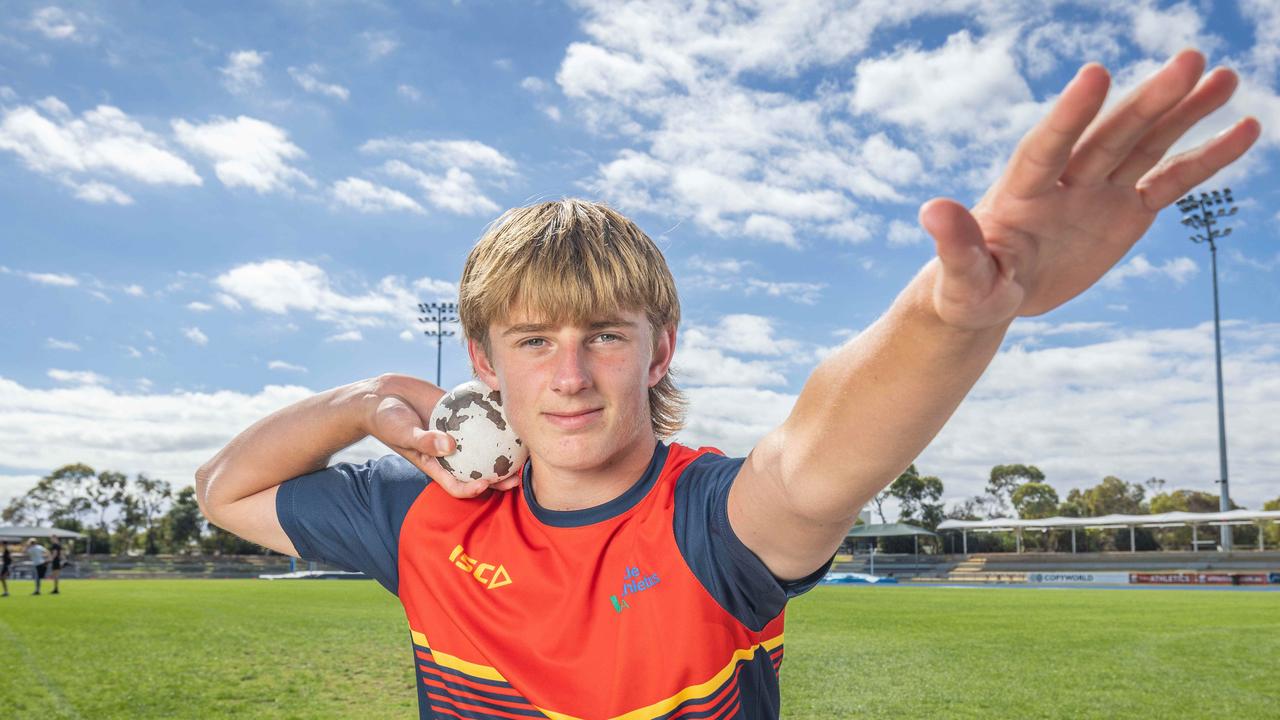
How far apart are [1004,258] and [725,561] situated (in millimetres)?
1037

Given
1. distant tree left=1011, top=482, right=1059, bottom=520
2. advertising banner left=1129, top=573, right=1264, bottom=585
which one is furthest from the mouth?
distant tree left=1011, top=482, right=1059, bottom=520

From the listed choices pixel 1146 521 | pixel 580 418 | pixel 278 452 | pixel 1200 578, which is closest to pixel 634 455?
pixel 580 418

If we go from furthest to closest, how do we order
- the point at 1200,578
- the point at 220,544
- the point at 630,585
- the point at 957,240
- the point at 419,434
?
the point at 220,544 < the point at 1200,578 < the point at 419,434 < the point at 630,585 < the point at 957,240

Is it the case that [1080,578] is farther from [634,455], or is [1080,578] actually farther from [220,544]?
[220,544]

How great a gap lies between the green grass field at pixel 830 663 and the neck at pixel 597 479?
20.4 feet

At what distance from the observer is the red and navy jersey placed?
7.35ft

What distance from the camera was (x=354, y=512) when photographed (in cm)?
300

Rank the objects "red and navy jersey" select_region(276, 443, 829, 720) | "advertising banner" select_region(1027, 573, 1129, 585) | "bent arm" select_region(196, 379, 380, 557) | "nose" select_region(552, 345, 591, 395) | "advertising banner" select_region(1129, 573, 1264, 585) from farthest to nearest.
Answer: "advertising banner" select_region(1027, 573, 1129, 585)
"advertising banner" select_region(1129, 573, 1264, 585)
"bent arm" select_region(196, 379, 380, 557)
"nose" select_region(552, 345, 591, 395)
"red and navy jersey" select_region(276, 443, 829, 720)

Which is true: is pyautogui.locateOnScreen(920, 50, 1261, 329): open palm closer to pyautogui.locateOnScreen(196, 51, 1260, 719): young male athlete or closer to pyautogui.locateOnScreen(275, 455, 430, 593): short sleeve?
pyautogui.locateOnScreen(196, 51, 1260, 719): young male athlete

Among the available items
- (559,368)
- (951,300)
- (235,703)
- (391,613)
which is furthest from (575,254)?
(391,613)

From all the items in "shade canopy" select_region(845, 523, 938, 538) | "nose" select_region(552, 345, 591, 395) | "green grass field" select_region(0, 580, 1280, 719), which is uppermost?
"nose" select_region(552, 345, 591, 395)

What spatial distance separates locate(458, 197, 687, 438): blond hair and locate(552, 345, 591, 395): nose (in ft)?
0.28

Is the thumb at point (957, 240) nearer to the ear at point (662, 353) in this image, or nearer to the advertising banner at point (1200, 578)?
the ear at point (662, 353)

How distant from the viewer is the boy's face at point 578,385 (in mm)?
2418
